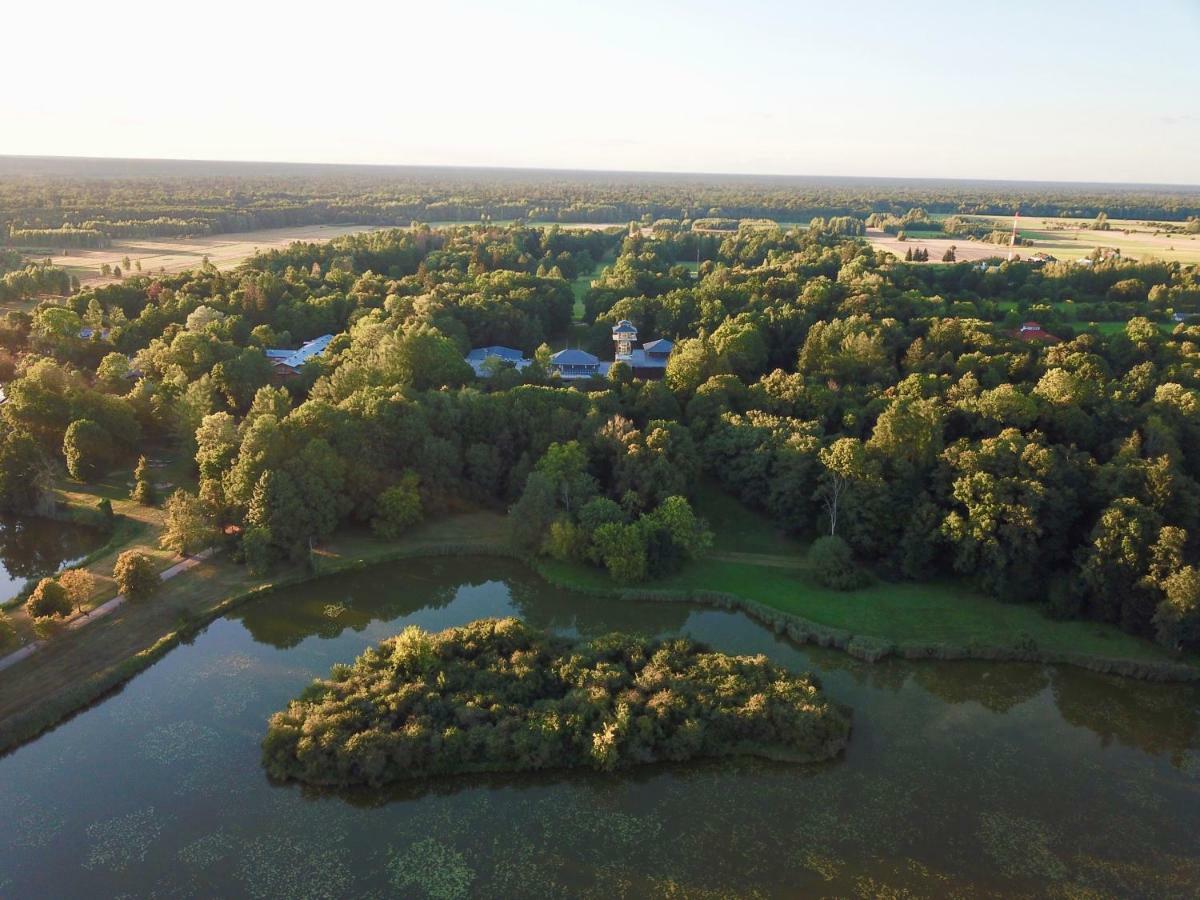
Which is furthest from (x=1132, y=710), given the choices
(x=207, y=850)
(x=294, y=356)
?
(x=294, y=356)

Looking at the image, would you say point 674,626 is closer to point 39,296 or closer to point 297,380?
point 297,380

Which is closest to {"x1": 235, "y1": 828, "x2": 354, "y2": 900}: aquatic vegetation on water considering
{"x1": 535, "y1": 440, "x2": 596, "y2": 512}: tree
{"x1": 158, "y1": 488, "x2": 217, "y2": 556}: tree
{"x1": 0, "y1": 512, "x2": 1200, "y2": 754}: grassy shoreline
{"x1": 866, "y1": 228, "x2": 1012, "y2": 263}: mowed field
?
{"x1": 0, "y1": 512, "x2": 1200, "y2": 754}: grassy shoreline

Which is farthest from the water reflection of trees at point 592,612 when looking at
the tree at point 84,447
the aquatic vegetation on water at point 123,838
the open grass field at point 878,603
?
the tree at point 84,447

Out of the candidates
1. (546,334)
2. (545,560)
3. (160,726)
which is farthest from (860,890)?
(546,334)

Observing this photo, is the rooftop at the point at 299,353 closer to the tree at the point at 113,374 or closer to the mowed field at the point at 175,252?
the tree at the point at 113,374

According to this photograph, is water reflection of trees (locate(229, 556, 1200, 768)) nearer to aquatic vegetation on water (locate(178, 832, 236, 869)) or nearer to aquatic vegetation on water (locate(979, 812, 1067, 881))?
aquatic vegetation on water (locate(979, 812, 1067, 881))

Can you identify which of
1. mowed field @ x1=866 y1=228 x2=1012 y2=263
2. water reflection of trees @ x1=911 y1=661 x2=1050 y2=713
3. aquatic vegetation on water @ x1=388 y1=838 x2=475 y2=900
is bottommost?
aquatic vegetation on water @ x1=388 y1=838 x2=475 y2=900
